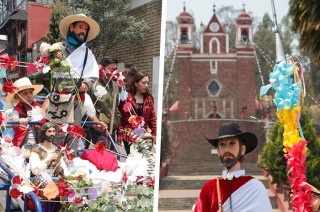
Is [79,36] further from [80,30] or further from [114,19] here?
[114,19]

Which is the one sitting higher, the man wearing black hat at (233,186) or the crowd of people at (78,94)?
the crowd of people at (78,94)

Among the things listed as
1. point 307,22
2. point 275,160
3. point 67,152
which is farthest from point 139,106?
point 275,160

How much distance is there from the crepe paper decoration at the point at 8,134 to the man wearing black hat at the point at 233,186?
1.13 meters

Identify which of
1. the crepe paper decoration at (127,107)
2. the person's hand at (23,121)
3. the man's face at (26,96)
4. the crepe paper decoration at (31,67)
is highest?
the crepe paper decoration at (31,67)

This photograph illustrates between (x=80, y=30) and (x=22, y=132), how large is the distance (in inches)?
29.2

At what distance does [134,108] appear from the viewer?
505 centimetres

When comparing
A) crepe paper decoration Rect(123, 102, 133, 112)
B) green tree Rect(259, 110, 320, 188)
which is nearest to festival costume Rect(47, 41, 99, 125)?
crepe paper decoration Rect(123, 102, 133, 112)

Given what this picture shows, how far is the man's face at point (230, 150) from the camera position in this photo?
3.53 metres

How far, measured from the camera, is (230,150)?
3.55 m

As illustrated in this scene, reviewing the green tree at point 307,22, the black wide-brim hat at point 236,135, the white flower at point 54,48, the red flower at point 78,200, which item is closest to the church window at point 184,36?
the green tree at point 307,22

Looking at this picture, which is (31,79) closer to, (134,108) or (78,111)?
(78,111)

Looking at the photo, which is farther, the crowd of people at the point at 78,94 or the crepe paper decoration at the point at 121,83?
the crepe paper decoration at the point at 121,83

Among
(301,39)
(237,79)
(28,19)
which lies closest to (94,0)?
(28,19)

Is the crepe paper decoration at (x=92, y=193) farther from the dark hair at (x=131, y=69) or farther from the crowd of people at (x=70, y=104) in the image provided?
the dark hair at (x=131, y=69)
